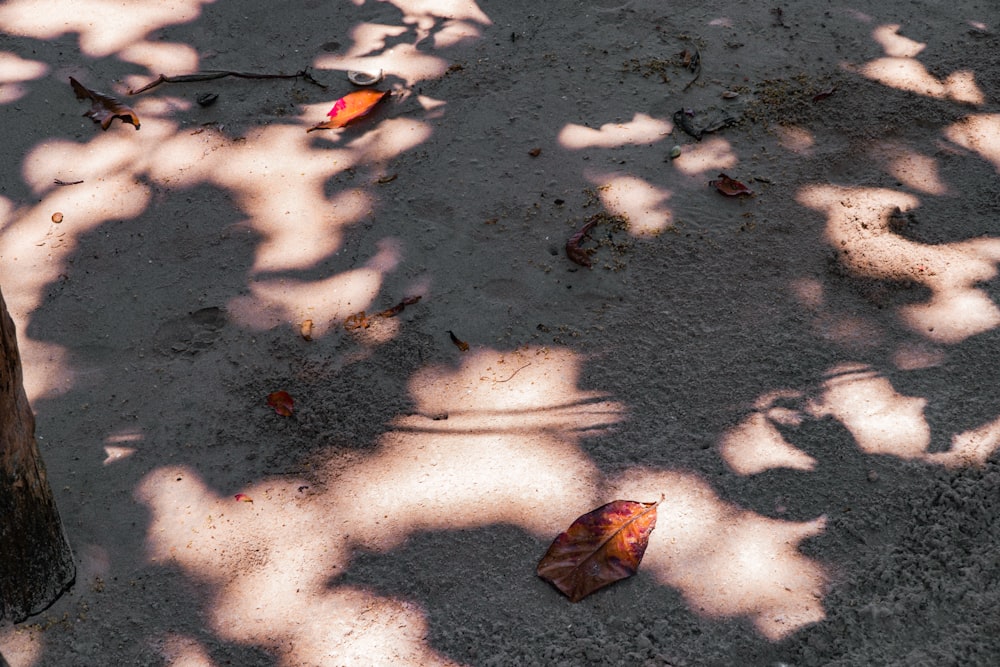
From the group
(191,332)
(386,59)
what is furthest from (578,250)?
(386,59)

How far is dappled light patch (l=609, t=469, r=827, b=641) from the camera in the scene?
228cm

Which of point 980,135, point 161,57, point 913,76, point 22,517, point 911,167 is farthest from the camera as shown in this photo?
point 161,57

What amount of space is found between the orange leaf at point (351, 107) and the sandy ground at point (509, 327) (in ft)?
0.25

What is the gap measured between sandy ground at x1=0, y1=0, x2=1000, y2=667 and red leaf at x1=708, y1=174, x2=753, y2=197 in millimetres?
72

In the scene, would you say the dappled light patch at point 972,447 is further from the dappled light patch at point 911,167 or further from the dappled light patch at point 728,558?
the dappled light patch at point 911,167

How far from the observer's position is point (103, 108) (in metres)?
3.99

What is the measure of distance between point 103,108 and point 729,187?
8.64ft

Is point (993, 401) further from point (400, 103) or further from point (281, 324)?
point (400, 103)

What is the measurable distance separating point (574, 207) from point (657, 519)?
1.44 m

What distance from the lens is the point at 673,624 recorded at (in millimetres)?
2277

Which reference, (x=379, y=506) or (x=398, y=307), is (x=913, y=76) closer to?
(x=398, y=307)

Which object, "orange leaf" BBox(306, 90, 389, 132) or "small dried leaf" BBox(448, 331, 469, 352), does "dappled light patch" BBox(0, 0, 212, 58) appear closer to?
"orange leaf" BBox(306, 90, 389, 132)

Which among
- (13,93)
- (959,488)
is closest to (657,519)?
(959,488)

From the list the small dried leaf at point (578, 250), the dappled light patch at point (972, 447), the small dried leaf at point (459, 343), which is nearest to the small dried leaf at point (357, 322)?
the small dried leaf at point (459, 343)
